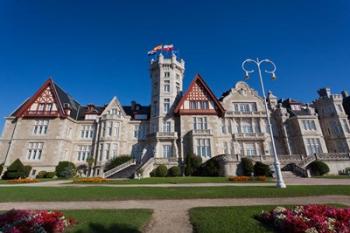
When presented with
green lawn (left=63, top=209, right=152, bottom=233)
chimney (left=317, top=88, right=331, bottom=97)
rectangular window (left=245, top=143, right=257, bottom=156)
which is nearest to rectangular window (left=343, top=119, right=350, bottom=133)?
chimney (left=317, top=88, right=331, bottom=97)

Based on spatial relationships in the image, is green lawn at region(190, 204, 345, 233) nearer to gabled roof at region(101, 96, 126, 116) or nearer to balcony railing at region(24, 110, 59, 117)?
gabled roof at region(101, 96, 126, 116)

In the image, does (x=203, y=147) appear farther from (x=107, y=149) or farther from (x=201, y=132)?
(x=107, y=149)

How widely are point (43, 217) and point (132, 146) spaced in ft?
102

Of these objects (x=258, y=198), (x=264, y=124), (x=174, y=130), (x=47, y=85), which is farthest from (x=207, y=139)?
(x=47, y=85)

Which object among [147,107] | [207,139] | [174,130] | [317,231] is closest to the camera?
[317,231]

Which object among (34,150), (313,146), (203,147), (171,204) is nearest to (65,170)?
(34,150)

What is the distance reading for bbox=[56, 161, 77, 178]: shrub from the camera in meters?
29.8

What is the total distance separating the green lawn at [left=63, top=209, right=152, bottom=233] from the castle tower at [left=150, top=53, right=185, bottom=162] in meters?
21.9

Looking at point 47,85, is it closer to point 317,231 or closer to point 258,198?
point 258,198

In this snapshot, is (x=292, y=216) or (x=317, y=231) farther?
(x=292, y=216)

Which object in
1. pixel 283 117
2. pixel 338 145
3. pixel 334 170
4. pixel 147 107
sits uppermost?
pixel 147 107

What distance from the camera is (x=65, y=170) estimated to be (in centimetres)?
3014

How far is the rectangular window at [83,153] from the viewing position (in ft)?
117

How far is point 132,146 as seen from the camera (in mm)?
36781
